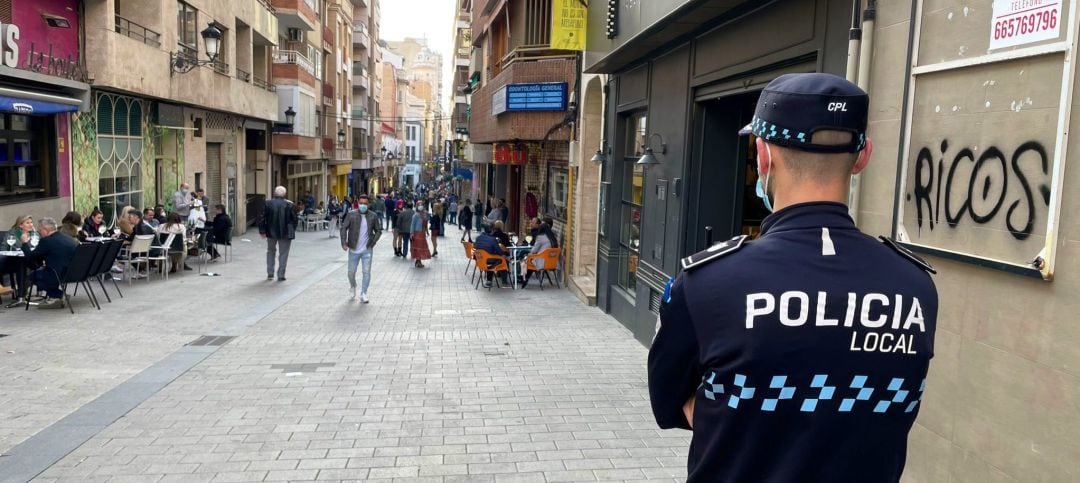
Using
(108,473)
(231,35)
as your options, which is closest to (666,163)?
(108,473)

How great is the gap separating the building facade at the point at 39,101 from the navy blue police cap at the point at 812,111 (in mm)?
13853

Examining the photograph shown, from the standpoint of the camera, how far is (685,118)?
9.12m

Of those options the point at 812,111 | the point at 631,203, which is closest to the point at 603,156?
the point at 631,203

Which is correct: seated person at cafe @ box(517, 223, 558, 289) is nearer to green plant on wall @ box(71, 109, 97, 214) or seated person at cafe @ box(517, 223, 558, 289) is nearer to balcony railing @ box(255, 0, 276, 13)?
green plant on wall @ box(71, 109, 97, 214)

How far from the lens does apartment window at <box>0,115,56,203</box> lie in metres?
14.0

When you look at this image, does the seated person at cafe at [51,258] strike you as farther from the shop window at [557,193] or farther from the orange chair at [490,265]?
the shop window at [557,193]

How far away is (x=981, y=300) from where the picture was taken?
4145mm

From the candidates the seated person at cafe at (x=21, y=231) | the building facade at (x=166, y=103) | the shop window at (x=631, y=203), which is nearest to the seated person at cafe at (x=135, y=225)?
the building facade at (x=166, y=103)

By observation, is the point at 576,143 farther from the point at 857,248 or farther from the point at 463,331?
the point at 857,248

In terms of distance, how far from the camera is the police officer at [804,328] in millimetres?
1756

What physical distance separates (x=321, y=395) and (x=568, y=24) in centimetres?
801

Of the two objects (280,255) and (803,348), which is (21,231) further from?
(803,348)

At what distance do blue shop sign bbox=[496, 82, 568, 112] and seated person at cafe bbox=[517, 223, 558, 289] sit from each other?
3.03m

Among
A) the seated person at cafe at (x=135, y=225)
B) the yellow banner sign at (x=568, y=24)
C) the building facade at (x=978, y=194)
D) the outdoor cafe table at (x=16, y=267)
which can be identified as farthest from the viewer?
the seated person at cafe at (x=135, y=225)
